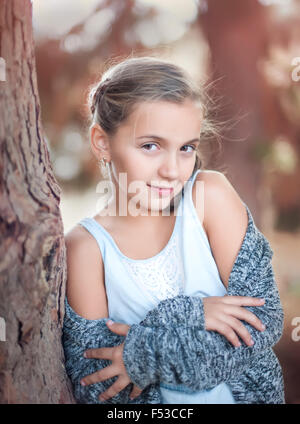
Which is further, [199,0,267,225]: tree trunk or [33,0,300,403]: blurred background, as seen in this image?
[199,0,267,225]: tree trunk

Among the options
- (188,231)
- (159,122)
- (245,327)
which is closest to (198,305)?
(245,327)

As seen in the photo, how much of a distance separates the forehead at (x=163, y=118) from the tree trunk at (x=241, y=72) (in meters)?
1.59

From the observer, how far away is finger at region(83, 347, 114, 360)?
110 centimetres

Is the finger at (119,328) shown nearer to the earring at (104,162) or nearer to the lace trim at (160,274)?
the lace trim at (160,274)

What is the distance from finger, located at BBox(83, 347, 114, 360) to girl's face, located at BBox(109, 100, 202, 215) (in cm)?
42

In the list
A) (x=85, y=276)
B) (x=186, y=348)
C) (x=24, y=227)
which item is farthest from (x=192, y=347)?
(x=24, y=227)

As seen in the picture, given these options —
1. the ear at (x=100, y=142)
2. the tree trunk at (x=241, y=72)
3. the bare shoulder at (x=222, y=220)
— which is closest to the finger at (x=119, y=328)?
the bare shoulder at (x=222, y=220)

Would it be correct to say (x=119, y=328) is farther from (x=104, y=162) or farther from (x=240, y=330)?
(x=104, y=162)

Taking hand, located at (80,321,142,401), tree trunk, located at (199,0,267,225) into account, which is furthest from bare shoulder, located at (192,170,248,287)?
tree trunk, located at (199,0,267,225)

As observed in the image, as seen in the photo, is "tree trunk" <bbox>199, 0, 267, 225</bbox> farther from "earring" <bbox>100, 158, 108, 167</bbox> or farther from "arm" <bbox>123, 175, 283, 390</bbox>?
"arm" <bbox>123, 175, 283, 390</bbox>

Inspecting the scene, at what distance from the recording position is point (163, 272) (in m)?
1.30

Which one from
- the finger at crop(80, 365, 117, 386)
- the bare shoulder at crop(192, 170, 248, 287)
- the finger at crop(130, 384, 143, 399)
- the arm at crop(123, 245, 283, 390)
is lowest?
the finger at crop(130, 384, 143, 399)
